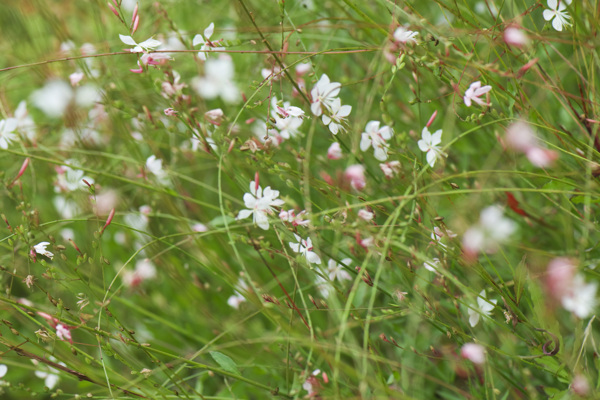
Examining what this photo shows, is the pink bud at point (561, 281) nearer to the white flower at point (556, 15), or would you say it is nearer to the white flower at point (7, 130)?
the white flower at point (556, 15)

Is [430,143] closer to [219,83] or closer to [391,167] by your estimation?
[391,167]

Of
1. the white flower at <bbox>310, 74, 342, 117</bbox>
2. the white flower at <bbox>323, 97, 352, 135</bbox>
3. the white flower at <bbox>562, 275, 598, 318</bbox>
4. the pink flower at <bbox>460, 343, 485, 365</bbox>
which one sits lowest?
the pink flower at <bbox>460, 343, 485, 365</bbox>

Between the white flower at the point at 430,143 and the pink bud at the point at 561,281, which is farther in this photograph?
the white flower at the point at 430,143

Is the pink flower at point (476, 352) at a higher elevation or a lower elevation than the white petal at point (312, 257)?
lower

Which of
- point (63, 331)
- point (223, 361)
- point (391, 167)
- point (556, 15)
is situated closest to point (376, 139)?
point (391, 167)

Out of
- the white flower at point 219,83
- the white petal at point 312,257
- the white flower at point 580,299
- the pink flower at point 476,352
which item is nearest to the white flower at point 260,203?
the white petal at point 312,257

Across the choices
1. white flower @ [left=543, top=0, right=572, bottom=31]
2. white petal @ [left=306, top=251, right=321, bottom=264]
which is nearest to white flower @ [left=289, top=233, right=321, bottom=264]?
white petal @ [left=306, top=251, right=321, bottom=264]

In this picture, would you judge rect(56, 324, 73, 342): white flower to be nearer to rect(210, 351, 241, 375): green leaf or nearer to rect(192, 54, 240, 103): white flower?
rect(210, 351, 241, 375): green leaf
